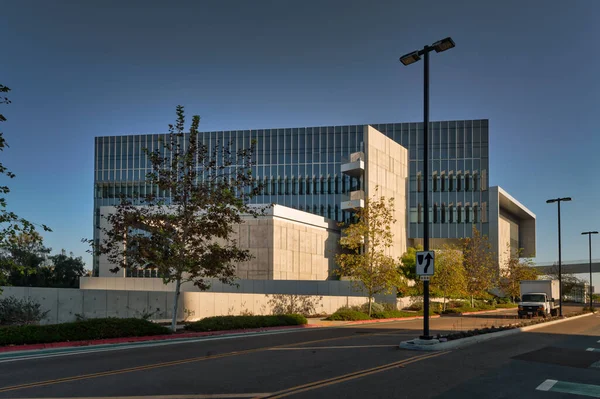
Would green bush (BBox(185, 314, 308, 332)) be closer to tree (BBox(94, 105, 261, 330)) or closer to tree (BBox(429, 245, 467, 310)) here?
tree (BBox(94, 105, 261, 330))

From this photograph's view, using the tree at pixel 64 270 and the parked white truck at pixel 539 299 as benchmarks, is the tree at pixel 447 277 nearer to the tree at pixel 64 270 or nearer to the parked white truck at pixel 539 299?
the parked white truck at pixel 539 299

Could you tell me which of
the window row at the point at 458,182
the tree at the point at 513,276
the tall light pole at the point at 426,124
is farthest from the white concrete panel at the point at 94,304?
the window row at the point at 458,182

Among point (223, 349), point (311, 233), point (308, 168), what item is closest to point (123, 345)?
point (223, 349)

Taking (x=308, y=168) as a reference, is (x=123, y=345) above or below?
below

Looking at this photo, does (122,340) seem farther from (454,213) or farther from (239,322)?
(454,213)

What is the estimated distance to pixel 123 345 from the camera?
62.3 feet

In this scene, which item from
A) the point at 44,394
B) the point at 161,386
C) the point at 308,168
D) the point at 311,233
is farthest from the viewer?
the point at 308,168

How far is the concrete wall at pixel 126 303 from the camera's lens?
25.7m

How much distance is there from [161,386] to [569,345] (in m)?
15.6

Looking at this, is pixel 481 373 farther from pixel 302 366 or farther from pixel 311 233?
pixel 311 233

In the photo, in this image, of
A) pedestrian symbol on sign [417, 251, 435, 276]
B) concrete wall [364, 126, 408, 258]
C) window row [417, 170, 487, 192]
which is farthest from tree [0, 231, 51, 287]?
window row [417, 170, 487, 192]

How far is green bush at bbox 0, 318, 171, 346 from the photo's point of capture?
17.2m

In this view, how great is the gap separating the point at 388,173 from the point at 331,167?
3211cm

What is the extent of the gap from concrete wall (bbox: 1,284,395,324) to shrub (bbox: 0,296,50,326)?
1.12 metres
